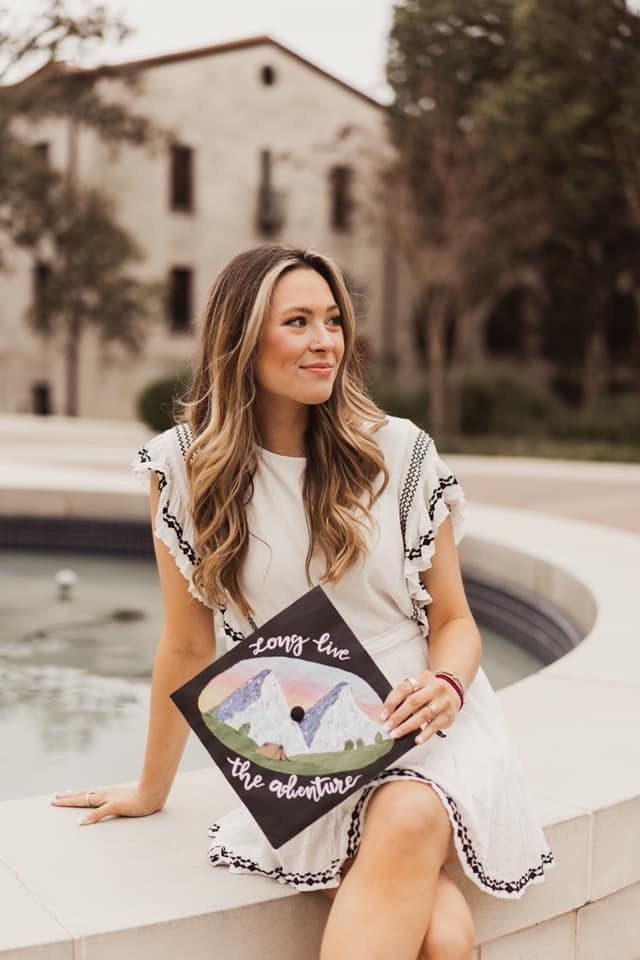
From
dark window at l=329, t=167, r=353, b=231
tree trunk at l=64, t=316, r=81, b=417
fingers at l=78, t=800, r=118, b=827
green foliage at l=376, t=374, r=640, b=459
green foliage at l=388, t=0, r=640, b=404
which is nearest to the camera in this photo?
fingers at l=78, t=800, r=118, b=827

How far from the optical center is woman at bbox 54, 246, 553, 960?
231 cm

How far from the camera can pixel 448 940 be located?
2.13 meters

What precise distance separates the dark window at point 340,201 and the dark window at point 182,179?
10.7ft

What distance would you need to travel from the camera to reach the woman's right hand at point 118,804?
2711 millimetres

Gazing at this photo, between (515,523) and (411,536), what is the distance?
571 cm

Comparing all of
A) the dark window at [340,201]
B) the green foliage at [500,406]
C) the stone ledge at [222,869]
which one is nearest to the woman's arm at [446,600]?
the stone ledge at [222,869]

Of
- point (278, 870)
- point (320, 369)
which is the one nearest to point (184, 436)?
point (320, 369)

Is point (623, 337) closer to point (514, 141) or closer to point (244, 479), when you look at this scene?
point (514, 141)

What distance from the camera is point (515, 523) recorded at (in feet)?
26.7

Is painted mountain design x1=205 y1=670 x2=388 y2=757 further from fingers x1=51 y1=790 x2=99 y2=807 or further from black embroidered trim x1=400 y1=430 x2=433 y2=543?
fingers x1=51 y1=790 x2=99 y2=807

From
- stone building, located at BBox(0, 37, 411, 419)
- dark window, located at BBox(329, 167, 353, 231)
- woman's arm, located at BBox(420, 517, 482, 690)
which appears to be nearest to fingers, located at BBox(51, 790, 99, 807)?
woman's arm, located at BBox(420, 517, 482, 690)

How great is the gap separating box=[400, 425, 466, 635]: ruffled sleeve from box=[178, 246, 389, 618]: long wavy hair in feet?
0.23

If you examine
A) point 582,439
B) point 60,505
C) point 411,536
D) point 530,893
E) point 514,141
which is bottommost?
point 582,439

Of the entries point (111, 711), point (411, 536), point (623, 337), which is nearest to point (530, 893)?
point (411, 536)
